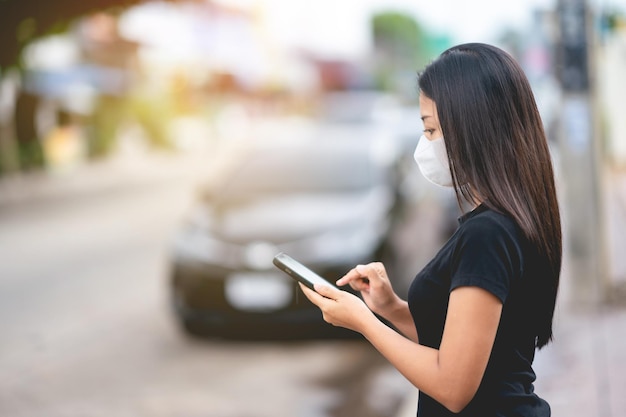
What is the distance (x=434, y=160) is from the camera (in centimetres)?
197

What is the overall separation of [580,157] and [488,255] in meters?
5.92

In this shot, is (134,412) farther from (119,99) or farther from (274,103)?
(274,103)

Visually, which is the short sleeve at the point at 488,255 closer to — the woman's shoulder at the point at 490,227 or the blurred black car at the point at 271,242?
the woman's shoulder at the point at 490,227

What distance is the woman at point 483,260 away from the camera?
5.66ft

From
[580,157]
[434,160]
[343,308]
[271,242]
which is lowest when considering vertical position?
[271,242]

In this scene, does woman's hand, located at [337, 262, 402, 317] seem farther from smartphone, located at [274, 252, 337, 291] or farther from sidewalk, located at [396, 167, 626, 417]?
sidewalk, located at [396, 167, 626, 417]

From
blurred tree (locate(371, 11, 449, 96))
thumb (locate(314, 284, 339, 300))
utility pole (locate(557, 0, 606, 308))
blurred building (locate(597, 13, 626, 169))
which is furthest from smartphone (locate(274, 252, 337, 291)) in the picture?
blurred tree (locate(371, 11, 449, 96))

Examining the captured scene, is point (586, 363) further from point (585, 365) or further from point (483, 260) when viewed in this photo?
point (483, 260)

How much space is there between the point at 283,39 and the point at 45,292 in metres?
58.5

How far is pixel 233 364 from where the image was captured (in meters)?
6.39

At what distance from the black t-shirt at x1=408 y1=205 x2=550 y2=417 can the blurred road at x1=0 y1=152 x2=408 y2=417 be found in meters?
3.51

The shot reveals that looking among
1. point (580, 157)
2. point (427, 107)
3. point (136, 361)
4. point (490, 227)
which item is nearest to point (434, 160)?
point (427, 107)

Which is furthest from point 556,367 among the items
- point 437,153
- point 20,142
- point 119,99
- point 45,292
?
point 119,99

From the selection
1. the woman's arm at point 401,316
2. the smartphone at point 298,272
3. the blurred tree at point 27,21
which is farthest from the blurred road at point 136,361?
the blurred tree at point 27,21
